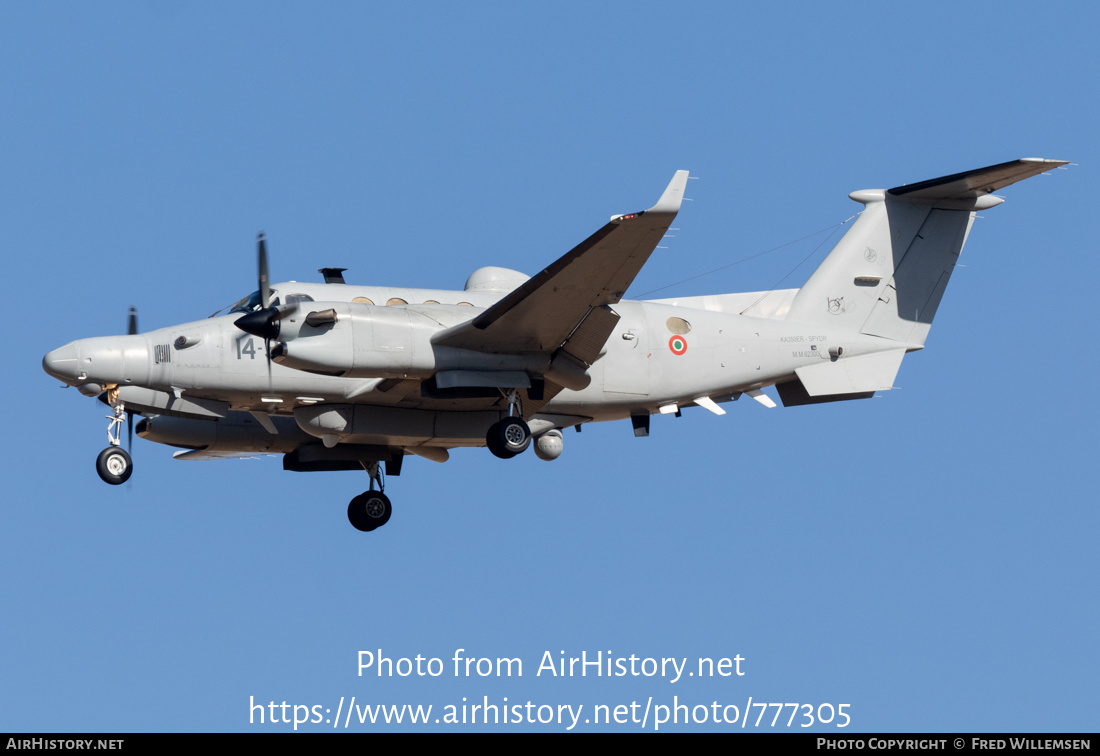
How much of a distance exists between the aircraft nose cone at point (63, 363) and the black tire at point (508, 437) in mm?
5914

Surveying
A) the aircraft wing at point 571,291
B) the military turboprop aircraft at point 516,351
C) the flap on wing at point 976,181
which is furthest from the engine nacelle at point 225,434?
the flap on wing at point 976,181

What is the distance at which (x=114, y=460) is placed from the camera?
21000 millimetres

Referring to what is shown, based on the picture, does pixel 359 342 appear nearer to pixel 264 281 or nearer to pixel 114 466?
pixel 264 281

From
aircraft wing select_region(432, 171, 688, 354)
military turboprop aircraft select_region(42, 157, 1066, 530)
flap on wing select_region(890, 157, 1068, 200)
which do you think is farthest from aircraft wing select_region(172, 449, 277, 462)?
flap on wing select_region(890, 157, 1068, 200)

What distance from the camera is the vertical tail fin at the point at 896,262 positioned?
25.2 meters

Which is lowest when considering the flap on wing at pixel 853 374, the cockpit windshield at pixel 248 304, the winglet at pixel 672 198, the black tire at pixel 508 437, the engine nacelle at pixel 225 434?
the engine nacelle at pixel 225 434

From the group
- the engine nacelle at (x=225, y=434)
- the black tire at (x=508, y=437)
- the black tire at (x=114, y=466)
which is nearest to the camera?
the black tire at (x=114, y=466)

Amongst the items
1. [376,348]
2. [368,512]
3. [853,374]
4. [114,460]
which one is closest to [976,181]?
[853,374]

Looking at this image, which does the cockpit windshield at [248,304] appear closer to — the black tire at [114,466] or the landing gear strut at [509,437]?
the black tire at [114,466]

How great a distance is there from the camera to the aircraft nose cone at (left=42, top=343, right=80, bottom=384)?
67.8 ft

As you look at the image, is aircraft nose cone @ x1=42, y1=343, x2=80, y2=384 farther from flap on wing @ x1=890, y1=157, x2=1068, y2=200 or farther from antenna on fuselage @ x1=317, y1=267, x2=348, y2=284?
flap on wing @ x1=890, y1=157, x2=1068, y2=200

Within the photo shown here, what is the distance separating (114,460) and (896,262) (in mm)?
13406
